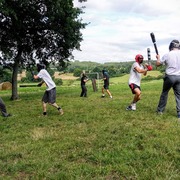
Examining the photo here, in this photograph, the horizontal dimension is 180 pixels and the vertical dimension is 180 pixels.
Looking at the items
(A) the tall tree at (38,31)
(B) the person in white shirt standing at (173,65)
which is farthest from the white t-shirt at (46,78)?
(A) the tall tree at (38,31)

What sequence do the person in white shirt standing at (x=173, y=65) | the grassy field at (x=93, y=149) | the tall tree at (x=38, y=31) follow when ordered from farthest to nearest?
the tall tree at (x=38, y=31) → the person in white shirt standing at (x=173, y=65) → the grassy field at (x=93, y=149)

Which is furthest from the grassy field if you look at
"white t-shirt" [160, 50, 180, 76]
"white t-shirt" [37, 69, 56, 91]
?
"white t-shirt" [37, 69, 56, 91]

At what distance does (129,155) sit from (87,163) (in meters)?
0.78

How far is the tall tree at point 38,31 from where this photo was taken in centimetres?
1759

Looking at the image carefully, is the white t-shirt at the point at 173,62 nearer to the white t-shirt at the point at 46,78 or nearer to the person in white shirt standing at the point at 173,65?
the person in white shirt standing at the point at 173,65

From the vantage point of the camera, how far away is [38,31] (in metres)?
20.0

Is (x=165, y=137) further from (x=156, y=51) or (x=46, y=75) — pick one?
(x=46, y=75)

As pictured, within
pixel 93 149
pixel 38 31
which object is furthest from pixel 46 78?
pixel 38 31

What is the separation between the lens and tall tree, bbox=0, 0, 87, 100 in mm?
17594

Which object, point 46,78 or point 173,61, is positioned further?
point 46,78

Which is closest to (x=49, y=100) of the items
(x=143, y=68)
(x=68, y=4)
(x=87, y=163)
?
(x=143, y=68)

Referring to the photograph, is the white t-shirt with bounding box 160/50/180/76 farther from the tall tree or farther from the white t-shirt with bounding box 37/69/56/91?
the tall tree

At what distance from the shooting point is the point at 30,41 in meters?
20.5

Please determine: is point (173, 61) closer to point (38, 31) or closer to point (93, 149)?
point (93, 149)
